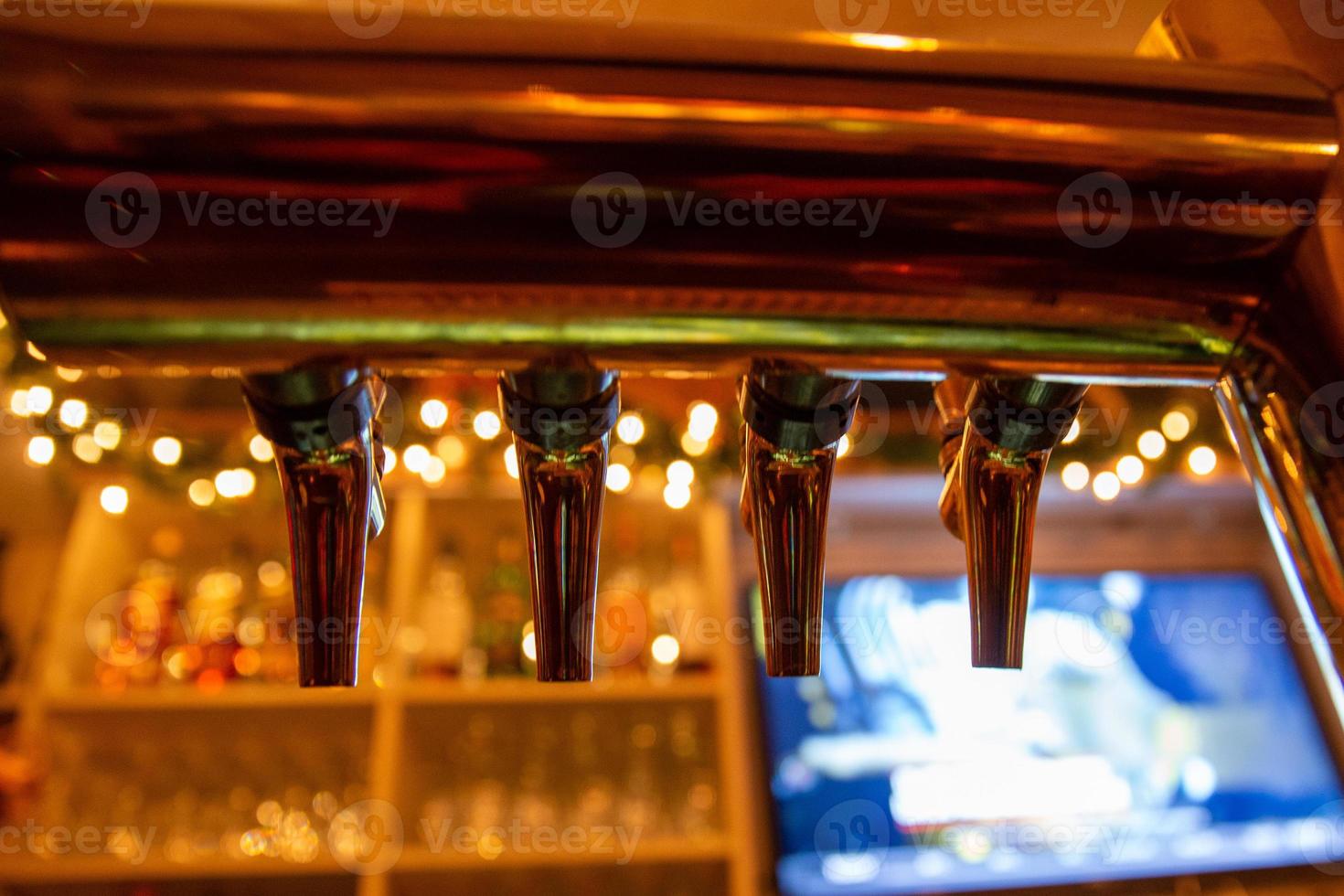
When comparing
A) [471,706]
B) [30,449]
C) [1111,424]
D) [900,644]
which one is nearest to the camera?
[30,449]

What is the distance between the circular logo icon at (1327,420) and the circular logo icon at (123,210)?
0.33 m

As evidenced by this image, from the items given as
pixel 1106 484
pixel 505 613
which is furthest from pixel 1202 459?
pixel 505 613

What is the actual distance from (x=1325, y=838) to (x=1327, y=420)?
2.73 metres

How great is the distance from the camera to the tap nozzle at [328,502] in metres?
0.30

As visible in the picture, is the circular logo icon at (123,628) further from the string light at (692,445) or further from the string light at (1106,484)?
the string light at (1106,484)

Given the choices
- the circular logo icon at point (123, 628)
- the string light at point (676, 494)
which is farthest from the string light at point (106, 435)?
the string light at point (676, 494)

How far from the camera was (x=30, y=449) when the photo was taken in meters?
1.91

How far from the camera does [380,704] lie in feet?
6.51

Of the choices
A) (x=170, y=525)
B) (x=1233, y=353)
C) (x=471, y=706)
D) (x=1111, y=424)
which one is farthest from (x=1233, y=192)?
(x=170, y=525)

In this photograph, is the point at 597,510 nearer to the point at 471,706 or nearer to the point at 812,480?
the point at 812,480

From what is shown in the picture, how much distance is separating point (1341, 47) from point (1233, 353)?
0.11 meters

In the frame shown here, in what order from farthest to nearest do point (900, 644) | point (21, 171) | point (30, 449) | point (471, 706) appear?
point (900, 644), point (471, 706), point (30, 449), point (21, 171)

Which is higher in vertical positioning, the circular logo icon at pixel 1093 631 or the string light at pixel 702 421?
the string light at pixel 702 421

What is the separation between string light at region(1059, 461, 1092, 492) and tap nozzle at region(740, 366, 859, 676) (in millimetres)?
2032
